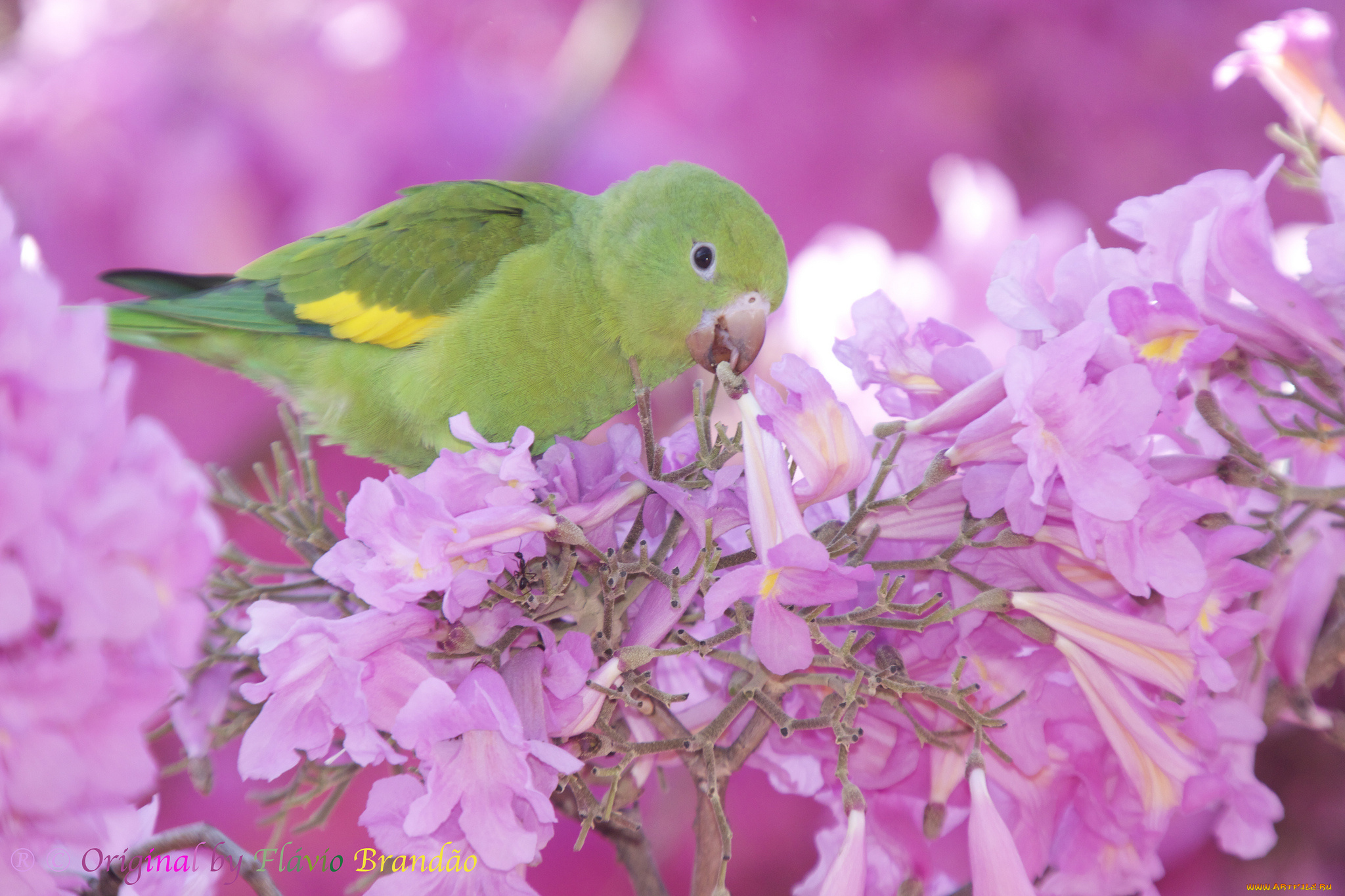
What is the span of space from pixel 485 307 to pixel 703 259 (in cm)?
13

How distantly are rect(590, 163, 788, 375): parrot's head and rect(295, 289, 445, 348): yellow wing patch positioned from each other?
0.36ft

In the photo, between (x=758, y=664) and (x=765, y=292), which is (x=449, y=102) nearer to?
(x=765, y=292)

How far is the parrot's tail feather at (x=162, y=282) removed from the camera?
0.54m

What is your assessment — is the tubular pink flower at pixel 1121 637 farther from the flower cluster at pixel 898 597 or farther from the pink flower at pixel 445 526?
the pink flower at pixel 445 526

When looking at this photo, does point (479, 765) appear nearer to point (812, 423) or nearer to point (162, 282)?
point (812, 423)

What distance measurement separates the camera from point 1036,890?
0.41 m

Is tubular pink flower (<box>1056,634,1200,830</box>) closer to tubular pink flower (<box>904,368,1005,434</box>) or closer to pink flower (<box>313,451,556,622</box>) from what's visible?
tubular pink flower (<box>904,368,1005,434</box>)

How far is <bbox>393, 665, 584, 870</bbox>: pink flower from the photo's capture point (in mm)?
288

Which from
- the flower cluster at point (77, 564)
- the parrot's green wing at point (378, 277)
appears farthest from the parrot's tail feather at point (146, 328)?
the flower cluster at point (77, 564)

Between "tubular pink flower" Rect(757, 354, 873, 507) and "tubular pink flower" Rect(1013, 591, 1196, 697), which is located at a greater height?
"tubular pink flower" Rect(757, 354, 873, 507)

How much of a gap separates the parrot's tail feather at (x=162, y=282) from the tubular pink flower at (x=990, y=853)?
20.1 inches

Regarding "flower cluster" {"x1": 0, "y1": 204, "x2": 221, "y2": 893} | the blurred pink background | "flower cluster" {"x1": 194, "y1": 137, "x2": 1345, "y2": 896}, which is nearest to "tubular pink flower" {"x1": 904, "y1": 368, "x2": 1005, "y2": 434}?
"flower cluster" {"x1": 194, "y1": 137, "x2": 1345, "y2": 896}

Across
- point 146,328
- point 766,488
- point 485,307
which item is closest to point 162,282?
point 146,328

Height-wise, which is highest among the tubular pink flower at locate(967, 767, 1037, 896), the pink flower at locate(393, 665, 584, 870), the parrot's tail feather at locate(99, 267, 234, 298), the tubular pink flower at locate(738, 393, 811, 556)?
the parrot's tail feather at locate(99, 267, 234, 298)
